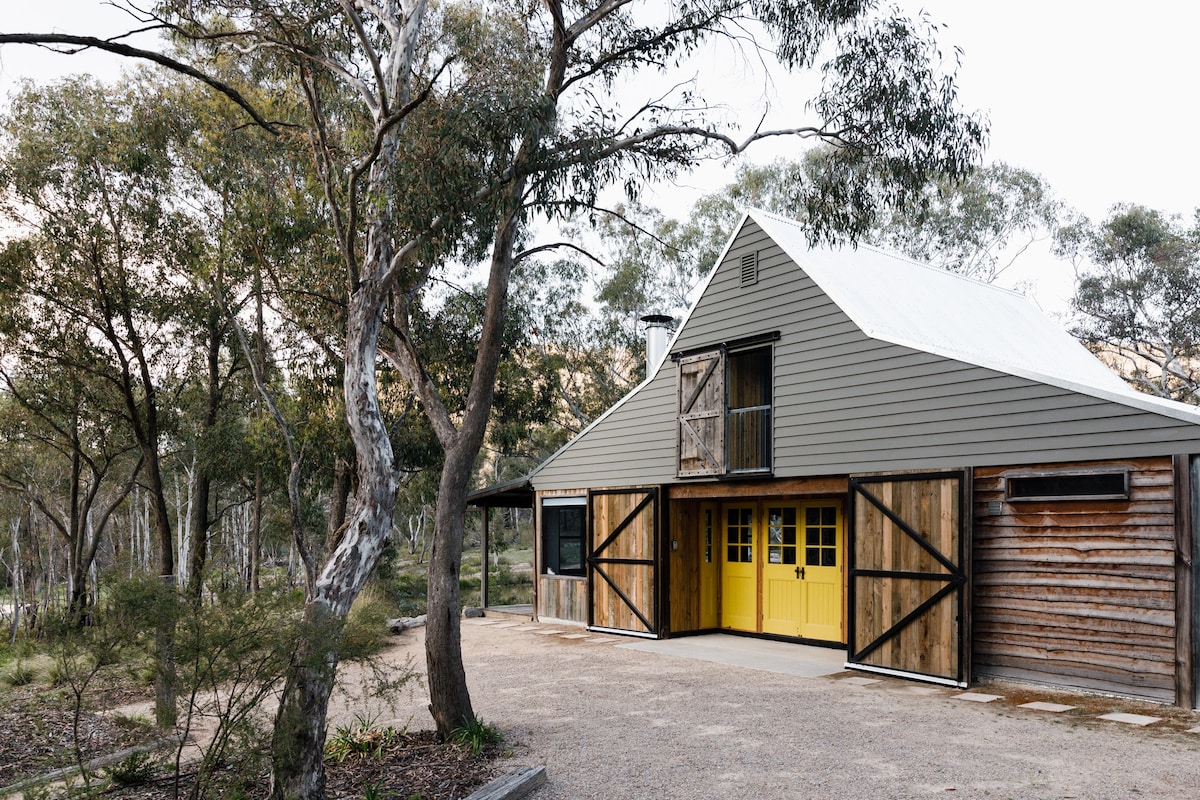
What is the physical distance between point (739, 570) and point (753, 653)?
1.86m

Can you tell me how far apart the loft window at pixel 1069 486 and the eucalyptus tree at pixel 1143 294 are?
19.1m

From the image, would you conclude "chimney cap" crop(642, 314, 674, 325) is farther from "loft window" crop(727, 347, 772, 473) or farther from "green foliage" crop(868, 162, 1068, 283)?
"green foliage" crop(868, 162, 1068, 283)

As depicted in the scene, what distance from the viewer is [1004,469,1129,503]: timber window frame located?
7824 mm

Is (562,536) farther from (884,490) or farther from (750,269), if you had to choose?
(884,490)

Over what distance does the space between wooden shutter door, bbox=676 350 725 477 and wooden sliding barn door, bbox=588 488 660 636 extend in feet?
3.04

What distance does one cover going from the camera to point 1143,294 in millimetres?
24781

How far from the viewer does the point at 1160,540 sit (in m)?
7.53

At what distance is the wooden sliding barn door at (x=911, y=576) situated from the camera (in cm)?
868

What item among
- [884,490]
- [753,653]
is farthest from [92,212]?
[884,490]

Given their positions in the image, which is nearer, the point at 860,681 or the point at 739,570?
the point at 860,681

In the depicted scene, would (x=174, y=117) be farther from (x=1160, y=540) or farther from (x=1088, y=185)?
(x=1088, y=185)

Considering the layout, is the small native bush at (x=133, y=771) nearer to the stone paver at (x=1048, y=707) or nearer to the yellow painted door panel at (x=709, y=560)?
the stone paver at (x=1048, y=707)

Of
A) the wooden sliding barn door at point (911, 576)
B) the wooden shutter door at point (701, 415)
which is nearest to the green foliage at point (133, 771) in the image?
the wooden sliding barn door at point (911, 576)

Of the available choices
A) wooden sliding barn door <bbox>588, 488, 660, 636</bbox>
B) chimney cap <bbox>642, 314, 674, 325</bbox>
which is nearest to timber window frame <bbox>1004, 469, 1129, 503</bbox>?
wooden sliding barn door <bbox>588, 488, 660, 636</bbox>
